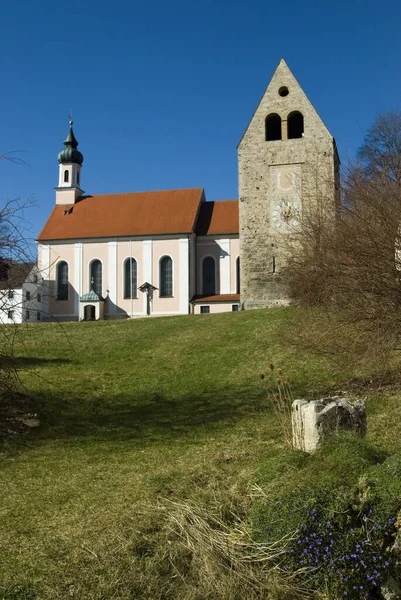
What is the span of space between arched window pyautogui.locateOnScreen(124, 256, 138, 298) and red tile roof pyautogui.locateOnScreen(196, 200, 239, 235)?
496 centimetres

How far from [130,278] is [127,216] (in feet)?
15.0

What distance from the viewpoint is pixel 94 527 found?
17.6 feet

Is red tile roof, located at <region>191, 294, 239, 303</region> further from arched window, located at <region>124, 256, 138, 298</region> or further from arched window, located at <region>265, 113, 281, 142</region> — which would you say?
arched window, located at <region>265, 113, 281, 142</region>

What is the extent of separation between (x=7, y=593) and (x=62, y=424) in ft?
19.9

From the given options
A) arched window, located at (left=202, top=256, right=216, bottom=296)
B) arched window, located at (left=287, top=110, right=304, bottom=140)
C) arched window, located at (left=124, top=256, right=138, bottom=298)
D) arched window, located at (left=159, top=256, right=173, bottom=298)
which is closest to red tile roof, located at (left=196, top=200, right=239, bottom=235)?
arched window, located at (left=202, top=256, right=216, bottom=296)

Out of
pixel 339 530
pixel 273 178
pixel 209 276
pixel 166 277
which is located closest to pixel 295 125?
pixel 273 178

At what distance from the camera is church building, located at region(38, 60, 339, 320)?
102ft

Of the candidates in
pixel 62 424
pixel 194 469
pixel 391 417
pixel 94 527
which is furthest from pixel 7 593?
pixel 391 417

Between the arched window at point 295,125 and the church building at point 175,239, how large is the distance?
54 millimetres

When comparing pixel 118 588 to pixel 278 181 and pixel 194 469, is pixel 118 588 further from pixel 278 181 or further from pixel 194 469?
pixel 278 181

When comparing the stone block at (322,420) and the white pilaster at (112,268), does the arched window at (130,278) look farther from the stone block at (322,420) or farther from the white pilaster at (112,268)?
the stone block at (322,420)

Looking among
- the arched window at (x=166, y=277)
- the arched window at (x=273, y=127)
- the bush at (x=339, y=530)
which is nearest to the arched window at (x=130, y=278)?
the arched window at (x=166, y=277)

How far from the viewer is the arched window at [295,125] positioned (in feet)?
104

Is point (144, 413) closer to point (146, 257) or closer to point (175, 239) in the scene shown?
point (175, 239)
